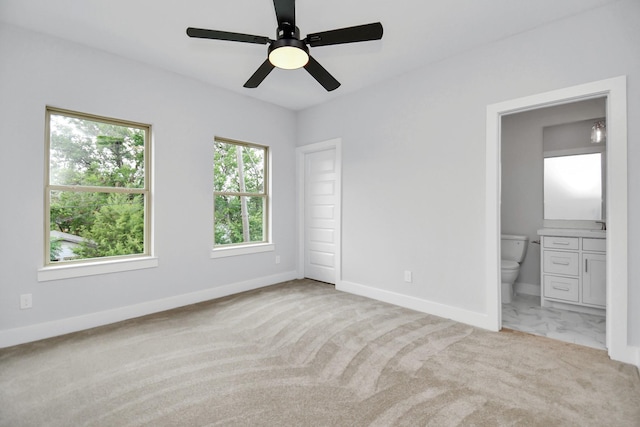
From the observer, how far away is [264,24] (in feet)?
8.39

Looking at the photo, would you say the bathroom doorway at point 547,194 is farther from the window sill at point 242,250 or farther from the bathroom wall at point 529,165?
the window sill at point 242,250

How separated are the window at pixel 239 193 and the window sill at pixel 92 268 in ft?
2.98

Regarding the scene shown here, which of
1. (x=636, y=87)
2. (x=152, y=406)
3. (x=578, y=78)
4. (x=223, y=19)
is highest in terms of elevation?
(x=223, y=19)

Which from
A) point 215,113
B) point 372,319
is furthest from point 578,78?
point 215,113

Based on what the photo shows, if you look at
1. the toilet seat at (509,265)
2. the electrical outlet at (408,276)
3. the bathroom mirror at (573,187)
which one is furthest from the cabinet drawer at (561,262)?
the electrical outlet at (408,276)

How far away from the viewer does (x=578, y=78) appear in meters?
2.41

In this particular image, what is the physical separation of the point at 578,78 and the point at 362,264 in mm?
2755

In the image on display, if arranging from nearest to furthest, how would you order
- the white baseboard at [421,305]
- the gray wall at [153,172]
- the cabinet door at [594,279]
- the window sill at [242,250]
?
the gray wall at [153,172] < the white baseboard at [421,305] < the cabinet door at [594,279] < the window sill at [242,250]

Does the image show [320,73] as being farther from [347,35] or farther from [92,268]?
[92,268]

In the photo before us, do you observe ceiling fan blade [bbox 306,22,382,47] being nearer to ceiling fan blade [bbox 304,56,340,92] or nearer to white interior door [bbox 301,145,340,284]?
ceiling fan blade [bbox 304,56,340,92]

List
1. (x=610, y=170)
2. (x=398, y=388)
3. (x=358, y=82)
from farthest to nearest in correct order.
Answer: (x=358, y=82) < (x=610, y=170) < (x=398, y=388)

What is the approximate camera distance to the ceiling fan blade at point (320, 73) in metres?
2.26

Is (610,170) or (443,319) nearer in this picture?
(610,170)

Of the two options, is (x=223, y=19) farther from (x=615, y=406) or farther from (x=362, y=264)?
(x=615, y=406)
